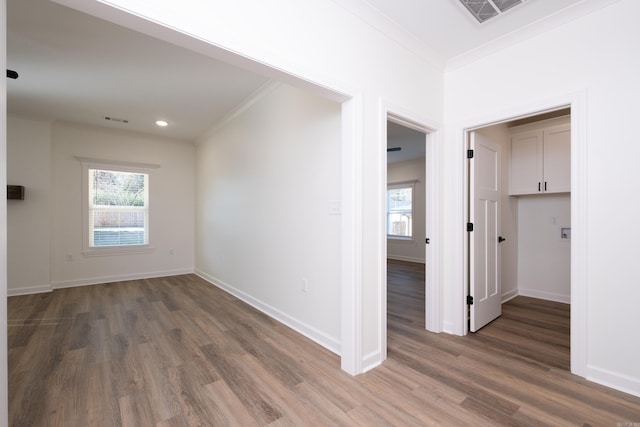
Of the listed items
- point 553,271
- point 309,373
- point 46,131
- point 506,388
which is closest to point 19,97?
point 46,131

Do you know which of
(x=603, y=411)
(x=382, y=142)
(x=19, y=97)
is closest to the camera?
(x=603, y=411)

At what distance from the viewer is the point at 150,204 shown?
5594mm

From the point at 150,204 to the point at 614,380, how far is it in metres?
6.71

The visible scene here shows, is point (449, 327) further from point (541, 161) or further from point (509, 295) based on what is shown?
point (541, 161)

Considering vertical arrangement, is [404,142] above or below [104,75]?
below

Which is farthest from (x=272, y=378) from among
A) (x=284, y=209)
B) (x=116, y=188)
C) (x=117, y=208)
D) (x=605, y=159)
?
(x=116, y=188)

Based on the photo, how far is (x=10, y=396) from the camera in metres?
1.87

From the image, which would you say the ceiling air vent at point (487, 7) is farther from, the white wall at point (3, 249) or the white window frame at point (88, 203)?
the white window frame at point (88, 203)

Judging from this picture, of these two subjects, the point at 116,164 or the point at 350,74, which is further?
the point at 116,164

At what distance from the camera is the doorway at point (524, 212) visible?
121 inches

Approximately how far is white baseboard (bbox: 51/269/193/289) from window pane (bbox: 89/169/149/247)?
0.62m

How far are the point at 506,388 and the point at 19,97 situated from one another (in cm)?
625

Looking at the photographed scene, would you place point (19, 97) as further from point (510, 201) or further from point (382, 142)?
point (510, 201)

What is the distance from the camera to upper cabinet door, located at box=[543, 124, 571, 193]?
3580mm
